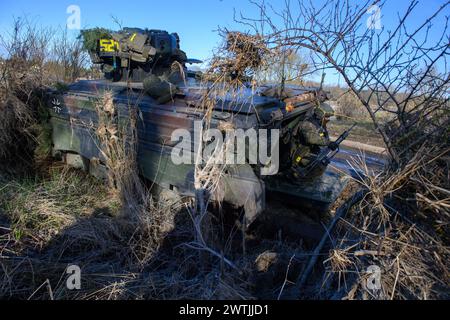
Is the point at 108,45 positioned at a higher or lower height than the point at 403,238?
higher

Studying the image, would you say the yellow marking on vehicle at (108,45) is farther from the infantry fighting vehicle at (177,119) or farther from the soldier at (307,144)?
the soldier at (307,144)

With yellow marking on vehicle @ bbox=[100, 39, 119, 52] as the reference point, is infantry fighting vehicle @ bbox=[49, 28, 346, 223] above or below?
below

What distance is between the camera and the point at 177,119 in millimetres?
4523

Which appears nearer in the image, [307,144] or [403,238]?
[403,238]

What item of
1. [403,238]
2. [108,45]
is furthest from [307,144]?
[108,45]

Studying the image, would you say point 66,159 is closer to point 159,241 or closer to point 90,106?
point 90,106

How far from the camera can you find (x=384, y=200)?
10.2 ft

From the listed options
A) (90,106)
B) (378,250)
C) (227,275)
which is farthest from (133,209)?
(378,250)

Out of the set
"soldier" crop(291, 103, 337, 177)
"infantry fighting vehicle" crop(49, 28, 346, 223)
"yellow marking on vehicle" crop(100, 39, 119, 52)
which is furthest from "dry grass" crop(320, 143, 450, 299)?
"yellow marking on vehicle" crop(100, 39, 119, 52)

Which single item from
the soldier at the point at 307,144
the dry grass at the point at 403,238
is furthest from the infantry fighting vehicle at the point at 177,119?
the dry grass at the point at 403,238

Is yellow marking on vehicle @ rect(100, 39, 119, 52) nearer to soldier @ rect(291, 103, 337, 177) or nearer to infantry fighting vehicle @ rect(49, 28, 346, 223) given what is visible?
infantry fighting vehicle @ rect(49, 28, 346, 223)

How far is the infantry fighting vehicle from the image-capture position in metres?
4.08

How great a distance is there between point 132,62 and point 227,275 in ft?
16.0

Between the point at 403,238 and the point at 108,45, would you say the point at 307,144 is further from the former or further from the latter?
the point at 108,45
